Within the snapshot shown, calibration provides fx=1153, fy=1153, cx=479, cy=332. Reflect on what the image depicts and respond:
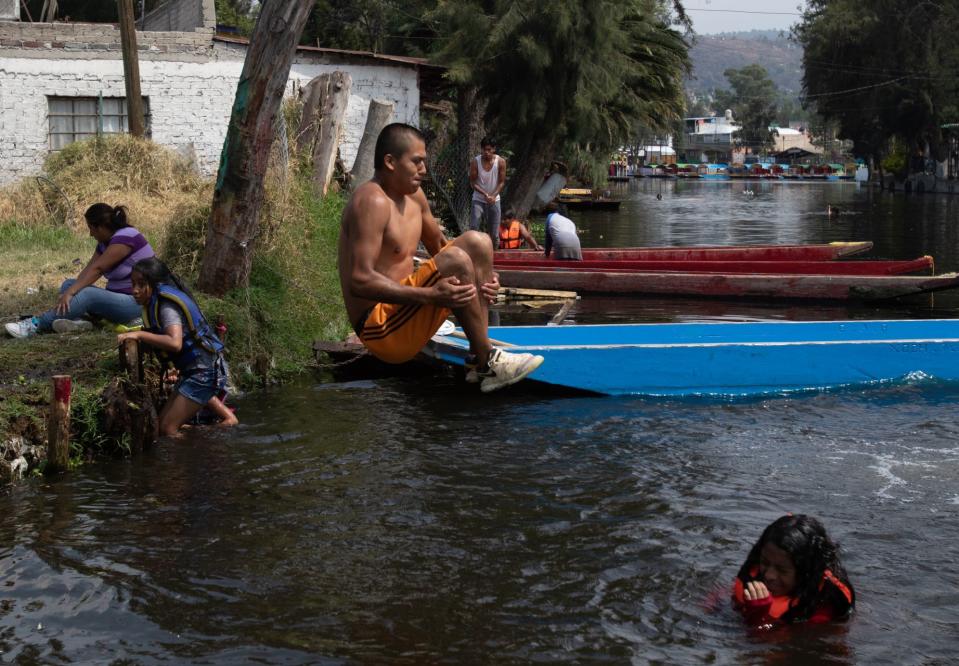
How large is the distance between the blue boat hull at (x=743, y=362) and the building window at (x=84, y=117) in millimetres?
14017

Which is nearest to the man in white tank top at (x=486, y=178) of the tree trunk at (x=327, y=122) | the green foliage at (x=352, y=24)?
the tree trunk at (x=327, y=122)

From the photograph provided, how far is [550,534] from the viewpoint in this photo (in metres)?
6.50

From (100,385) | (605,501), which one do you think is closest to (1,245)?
(100,385)

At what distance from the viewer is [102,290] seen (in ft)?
32.5

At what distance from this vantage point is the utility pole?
1922 cm

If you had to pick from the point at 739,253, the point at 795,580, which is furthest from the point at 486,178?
the point at 795,580

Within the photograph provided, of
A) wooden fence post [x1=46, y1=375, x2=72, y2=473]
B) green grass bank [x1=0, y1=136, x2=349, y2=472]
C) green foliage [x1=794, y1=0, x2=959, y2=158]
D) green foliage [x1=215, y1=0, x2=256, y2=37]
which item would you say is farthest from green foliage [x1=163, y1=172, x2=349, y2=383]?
green foliage [x1=794, y1=0, x2=959, y2=158]

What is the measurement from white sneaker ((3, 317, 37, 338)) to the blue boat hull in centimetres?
341

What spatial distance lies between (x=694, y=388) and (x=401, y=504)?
3844mm

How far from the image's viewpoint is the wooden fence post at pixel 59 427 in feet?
23.7

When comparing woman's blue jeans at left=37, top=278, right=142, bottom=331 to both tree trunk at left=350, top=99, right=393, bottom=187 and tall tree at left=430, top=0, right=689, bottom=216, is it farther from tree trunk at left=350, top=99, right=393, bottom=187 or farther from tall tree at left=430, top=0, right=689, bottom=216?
tall tree at left=430, top=0, right=689, bottom=216

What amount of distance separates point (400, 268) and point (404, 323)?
38cm

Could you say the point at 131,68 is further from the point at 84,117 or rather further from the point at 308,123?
the point at 308,123

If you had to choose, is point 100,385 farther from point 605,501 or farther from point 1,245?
point 1,245
